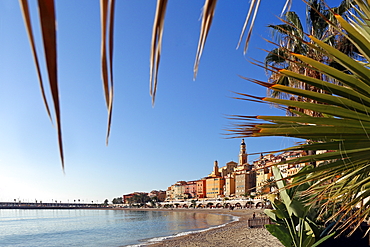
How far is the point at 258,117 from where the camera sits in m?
1.77

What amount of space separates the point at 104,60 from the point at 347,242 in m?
6.72

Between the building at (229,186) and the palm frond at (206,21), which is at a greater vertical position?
the palm frond at (206,21)

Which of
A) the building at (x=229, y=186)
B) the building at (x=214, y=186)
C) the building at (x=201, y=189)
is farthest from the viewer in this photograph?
the building at (x=201, y=189)

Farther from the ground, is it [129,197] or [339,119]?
[339,119]

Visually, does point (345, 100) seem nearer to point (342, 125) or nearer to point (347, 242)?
point (342, 125)

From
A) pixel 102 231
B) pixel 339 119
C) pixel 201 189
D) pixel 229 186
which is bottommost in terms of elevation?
pixel 201 189

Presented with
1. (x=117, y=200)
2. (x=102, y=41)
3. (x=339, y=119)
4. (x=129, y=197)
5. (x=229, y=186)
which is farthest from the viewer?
(x=117, y=200)

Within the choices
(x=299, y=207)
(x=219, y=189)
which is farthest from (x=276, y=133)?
(x=219, y=189)

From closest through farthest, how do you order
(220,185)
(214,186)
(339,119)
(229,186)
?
(339,119) < (229,186) < (220,185) < (214,186)

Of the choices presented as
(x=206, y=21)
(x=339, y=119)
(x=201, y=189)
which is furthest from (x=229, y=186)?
(x=206, y=21)

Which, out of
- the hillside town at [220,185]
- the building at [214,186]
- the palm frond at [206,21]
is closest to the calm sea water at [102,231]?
the palm frond at [206,21]

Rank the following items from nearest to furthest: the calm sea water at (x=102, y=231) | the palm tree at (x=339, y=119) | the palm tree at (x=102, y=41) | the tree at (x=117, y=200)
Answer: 1. the palm tree at (x=102, y=41)
2. the palm tree at (x=339, y=119)
3. the calm sea water at (x=102, y=231)
4. the tree at (x=117, y=200)

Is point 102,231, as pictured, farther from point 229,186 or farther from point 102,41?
point 229,186

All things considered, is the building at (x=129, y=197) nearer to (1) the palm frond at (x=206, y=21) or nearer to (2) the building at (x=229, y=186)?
(2) the building at (x=229, y=186)
